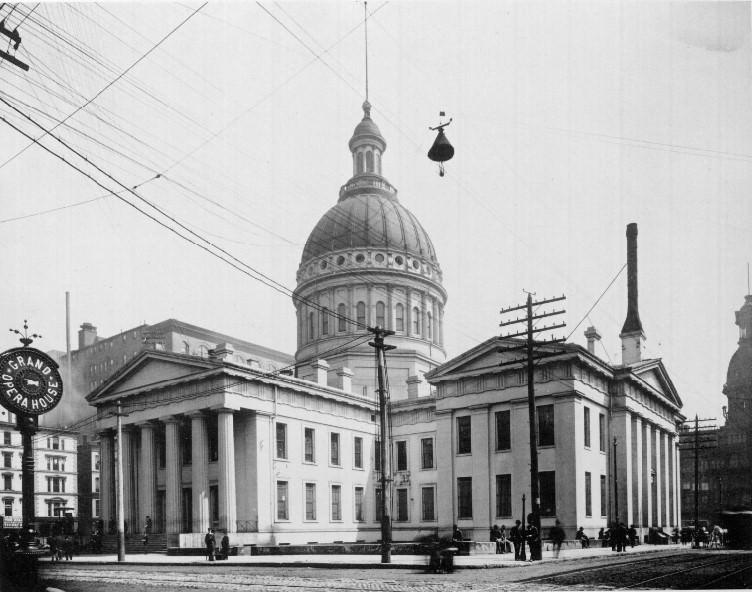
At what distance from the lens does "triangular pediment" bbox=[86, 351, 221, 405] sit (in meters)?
46.8

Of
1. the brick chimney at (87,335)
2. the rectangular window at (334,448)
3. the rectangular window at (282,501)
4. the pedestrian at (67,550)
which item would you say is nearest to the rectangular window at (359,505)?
the rectangular window at (334,448)

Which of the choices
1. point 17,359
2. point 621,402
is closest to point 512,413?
point 621,402

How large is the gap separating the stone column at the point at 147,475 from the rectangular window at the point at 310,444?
9551mm

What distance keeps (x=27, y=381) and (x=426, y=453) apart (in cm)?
4384

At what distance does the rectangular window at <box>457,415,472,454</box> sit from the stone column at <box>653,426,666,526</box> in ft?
46.3

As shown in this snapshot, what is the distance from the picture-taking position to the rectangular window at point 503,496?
4644cm

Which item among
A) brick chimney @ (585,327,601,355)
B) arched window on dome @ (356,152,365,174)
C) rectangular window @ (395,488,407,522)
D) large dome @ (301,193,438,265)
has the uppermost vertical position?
arched window on dome @ (356,152,365,174)

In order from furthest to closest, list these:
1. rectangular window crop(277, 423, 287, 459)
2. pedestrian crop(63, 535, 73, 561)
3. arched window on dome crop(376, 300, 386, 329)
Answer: arched window on dome crop(376, 300, 386, 329), rectangular window crop(277, 423, 287, 459), pedestrian crop(63, 535, 73, 561)

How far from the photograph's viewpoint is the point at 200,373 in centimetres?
4606

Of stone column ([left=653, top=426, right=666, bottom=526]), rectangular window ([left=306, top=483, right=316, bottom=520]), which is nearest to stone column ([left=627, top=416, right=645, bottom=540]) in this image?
stone column ([left=653, top=426, right=666, bottom=526])

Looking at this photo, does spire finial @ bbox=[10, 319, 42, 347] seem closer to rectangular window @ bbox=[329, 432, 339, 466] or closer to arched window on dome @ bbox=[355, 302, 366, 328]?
rectangular window @ bbox=[329, 432, 339, 466]

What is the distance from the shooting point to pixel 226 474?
4434 centimetres

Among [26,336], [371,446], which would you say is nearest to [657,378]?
[371,446]

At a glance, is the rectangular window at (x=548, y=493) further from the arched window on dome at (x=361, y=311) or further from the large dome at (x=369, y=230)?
the large dome at (x=369, y=230)
